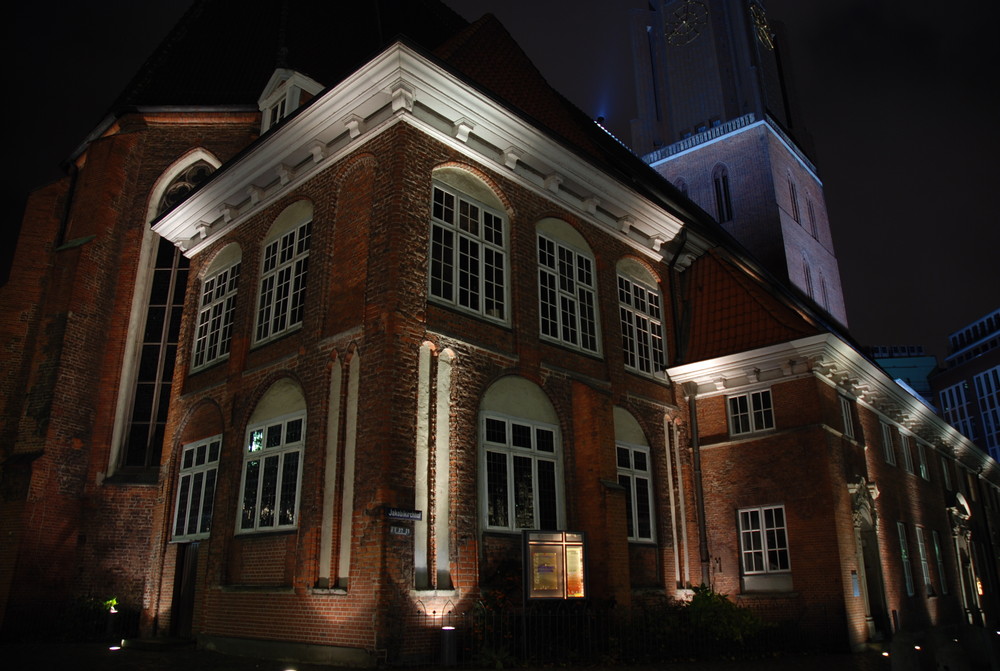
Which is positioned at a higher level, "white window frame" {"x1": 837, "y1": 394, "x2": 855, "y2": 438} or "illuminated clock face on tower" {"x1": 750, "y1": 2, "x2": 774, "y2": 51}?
"illuminated clock face on tower" {"x1": 750, "y1": 2, "x2": 774, "y2": 51}

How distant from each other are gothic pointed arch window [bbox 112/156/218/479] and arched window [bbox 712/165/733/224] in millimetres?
30178

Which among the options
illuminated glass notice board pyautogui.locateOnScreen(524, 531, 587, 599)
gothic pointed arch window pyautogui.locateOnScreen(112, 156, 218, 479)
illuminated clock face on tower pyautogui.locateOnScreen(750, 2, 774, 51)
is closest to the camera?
illuminated glass notice board pyautogui.locateOnScreen(524, 531, 587, 599)

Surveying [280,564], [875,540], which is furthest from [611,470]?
[875,540]

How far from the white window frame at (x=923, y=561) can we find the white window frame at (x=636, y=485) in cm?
1024

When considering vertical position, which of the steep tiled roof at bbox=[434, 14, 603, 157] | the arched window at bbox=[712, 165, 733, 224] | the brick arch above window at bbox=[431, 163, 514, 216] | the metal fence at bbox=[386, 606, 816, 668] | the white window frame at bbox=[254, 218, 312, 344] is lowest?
the metal fence at bbox=[386, 606, 816, 668]

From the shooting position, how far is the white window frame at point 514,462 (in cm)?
1348

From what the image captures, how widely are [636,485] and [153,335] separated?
13727 mm

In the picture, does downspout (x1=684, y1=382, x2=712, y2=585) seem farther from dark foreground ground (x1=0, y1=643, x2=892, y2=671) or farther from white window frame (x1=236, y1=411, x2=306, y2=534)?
white window frame (x1=236, y1=411, x2=306, y2=534)

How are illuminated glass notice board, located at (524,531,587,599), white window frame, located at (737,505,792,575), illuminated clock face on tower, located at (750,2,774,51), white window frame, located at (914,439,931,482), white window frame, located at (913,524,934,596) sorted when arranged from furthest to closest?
1. illuminated clock face on tower, located at (750,2,774,51)
2. white window frame, located at (914,439,931,482)
3. white window frame, located at (913,524,934,596)
4. white window frame, located at (737,505,792,575)
5. illuminated glass notice board, located at (524,531,587,599)

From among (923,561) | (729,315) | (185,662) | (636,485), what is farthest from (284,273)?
(923,561)

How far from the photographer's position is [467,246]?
48.5 ft

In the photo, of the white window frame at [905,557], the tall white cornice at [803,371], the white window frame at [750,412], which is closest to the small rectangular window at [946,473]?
the tall white cornice at [803,371]

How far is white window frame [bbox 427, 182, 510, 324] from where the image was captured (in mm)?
14062

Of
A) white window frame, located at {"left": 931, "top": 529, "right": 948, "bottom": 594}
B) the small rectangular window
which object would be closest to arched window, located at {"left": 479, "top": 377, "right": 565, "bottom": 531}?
white window frame, located at {"left": 931, "top": 529, "right": 948, "bottom": 594}
